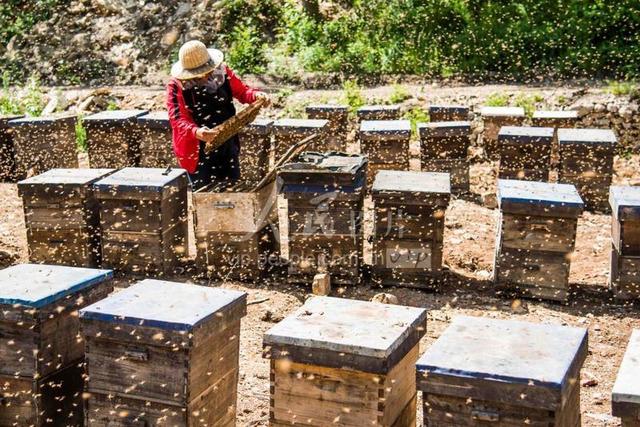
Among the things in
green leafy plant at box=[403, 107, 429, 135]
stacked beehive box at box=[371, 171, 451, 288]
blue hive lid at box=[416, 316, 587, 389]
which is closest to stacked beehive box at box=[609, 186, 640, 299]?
stacked beehive box at box=[371, 171, 451, 288]

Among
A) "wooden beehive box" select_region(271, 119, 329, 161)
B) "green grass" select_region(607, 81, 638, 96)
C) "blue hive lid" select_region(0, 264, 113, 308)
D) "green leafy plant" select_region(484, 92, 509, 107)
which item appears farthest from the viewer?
"green leafy plant" select_region(484, 92, 509, 107)

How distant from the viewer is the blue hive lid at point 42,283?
366cm

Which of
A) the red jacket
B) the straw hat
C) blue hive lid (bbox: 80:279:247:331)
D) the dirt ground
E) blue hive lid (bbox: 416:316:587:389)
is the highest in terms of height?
the straw hat

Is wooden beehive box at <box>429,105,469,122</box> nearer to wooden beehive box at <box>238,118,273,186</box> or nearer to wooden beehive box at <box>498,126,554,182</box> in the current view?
wooden beehive box at <box>498,126,554,182</box>

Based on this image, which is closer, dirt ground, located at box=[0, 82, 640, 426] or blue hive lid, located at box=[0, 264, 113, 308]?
blue hive lid, located at box=[0, 264, 113, 308]

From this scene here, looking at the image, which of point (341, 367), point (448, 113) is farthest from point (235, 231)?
point (448, 113)

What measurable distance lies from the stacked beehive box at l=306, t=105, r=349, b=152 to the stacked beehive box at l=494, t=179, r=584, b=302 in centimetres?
406

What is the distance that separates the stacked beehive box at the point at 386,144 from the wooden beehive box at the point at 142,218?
2589 mm

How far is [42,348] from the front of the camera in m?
3.69

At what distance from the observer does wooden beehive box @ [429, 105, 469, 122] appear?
10.1 metres

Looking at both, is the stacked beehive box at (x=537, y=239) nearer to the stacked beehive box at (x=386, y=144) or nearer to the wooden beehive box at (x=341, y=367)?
→ the wooden beehive box at (x=341, y=367)

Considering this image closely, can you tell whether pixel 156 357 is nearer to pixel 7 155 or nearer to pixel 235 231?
pixel 235 231

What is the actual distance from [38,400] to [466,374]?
1.92 m

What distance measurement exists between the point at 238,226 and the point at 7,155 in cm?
452
